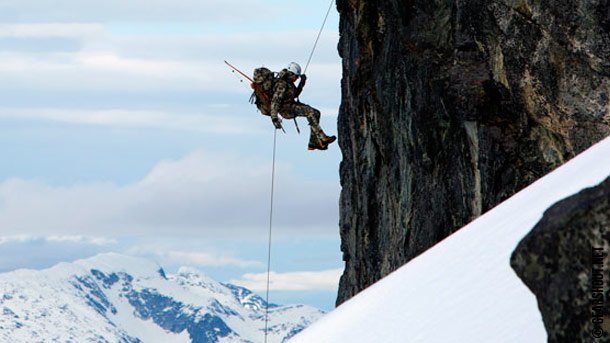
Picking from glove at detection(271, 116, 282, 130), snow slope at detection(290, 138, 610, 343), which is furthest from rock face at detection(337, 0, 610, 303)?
snow slope at detection(290, 138, 610, 343)

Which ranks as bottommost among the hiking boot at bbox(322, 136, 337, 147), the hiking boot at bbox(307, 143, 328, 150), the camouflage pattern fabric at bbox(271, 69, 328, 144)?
the hiking boot at bbox(307, 143, 328, 150)

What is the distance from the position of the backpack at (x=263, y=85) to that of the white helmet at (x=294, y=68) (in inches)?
18.5

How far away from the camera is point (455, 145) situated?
3353 centimetres

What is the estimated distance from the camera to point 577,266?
31.6ft

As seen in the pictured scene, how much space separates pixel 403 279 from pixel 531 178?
16321 millimetres

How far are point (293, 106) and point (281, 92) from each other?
80 centimetres

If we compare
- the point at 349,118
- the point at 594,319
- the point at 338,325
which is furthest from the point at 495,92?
the point at 594,319

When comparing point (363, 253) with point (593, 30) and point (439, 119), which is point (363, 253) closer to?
point (439, 119)

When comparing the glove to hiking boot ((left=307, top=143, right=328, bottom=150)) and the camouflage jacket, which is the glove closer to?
the camouflage jacket

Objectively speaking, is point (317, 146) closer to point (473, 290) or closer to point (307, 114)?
point (307, 114)

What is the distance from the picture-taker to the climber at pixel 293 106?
35594 millimetres

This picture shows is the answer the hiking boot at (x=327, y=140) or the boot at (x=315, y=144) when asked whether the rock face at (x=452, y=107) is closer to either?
the hiking boot at (x=327, y=140)

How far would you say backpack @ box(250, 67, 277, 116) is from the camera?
117ft

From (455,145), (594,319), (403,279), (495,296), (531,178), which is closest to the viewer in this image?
(594,319)
